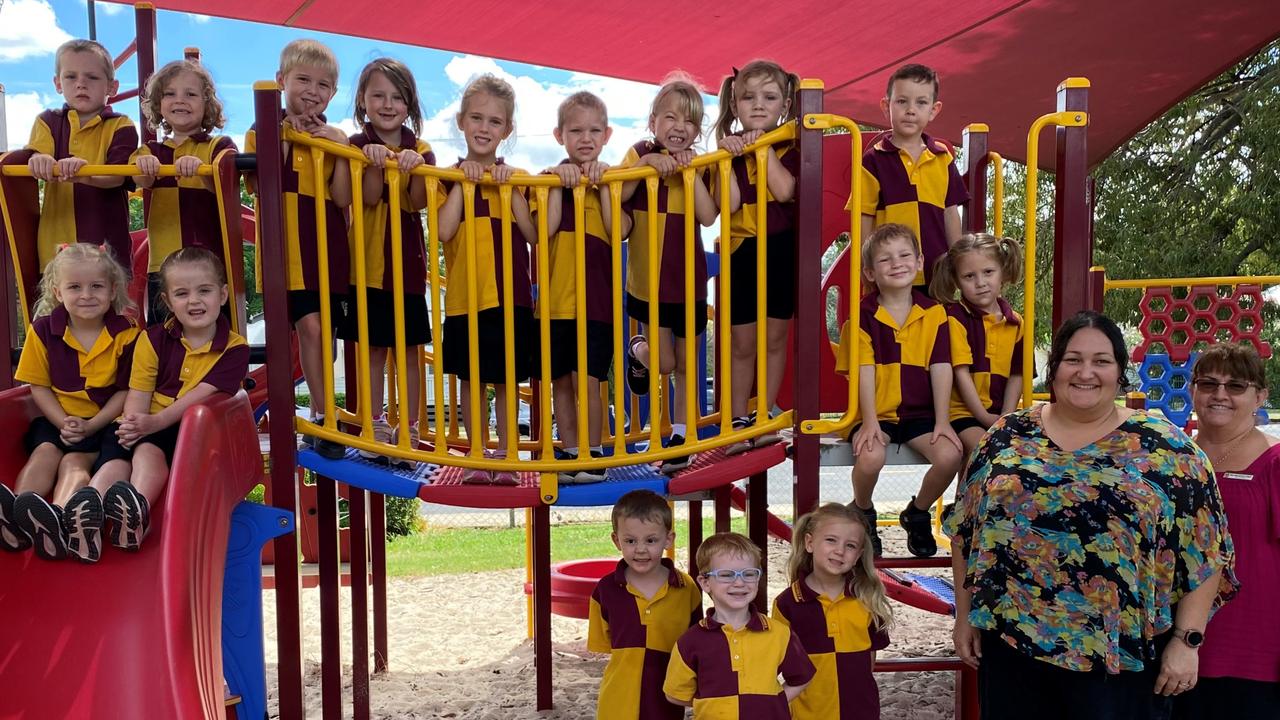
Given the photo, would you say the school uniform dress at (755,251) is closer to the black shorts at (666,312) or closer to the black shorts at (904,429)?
the black shorts at (666,312)

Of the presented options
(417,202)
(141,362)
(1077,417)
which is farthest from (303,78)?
(1077,417)

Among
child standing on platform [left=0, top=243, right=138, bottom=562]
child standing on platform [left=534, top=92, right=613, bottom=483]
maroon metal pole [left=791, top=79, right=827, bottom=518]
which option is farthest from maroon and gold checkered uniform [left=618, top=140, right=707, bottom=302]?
child standing on platform [left=0, top=243, right=138, bottom=562]

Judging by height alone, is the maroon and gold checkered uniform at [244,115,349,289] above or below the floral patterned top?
above

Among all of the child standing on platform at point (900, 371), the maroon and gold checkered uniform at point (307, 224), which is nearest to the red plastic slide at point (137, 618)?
the maroon and gold checkered uniform at point (307, 224)

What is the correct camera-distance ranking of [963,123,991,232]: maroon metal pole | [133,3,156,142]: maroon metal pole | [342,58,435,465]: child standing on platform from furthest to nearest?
1. [133,3,156,142]: maroon metal pole
2. [963,123,991,232]: maroon metal pole
3. [342,58,435,465]: child standing on platform

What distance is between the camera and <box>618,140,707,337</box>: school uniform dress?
3.54 m

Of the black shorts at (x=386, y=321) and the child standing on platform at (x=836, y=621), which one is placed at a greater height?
the black shorts at (x=386, y=321)

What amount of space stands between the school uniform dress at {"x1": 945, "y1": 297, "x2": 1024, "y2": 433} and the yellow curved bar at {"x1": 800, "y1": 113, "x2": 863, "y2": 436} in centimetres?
→ 35

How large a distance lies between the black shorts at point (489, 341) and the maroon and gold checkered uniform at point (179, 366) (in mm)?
705

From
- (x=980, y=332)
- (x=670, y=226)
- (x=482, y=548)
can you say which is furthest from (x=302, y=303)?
(x=482, y=548)

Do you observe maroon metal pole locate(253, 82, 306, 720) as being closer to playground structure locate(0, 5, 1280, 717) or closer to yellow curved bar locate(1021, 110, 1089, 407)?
playground structure locate(0, 5, 1280, 717)

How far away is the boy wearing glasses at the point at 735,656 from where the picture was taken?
3100 mm

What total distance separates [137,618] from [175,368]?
2.73 feet

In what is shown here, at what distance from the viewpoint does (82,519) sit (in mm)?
2789
